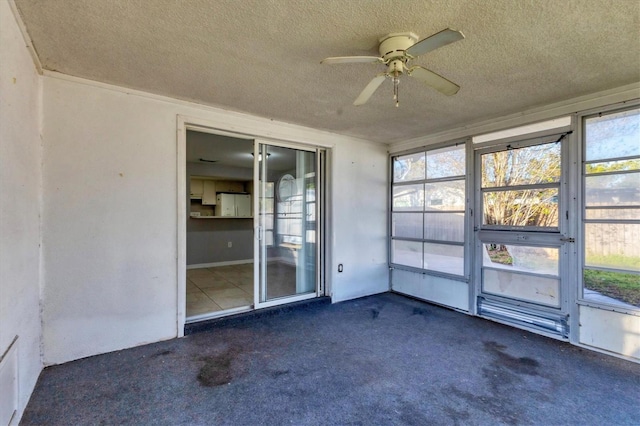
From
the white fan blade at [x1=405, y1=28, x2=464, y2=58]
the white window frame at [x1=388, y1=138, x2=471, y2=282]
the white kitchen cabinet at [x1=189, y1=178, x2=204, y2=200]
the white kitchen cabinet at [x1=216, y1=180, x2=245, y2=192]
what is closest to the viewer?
the white fan blade at [x1=405, y1=28, x2=464, y2=58]

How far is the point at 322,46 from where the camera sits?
204 centimetres

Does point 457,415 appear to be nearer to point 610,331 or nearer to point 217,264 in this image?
point 610,331

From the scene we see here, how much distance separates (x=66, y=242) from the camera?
2.48 metres

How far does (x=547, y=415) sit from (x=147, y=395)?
8.86ft

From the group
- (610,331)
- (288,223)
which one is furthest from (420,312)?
(288,223)

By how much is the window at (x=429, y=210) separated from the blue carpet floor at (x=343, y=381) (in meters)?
1.16

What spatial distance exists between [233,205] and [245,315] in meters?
4.13

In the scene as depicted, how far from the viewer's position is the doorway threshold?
3138mm

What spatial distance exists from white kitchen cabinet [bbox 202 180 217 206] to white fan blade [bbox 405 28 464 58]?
6226mm

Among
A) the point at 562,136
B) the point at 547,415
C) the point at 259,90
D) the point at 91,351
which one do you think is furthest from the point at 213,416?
the point at 562,136

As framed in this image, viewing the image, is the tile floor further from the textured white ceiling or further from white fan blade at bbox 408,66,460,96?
white fan blade at bbox 408,66,460,96

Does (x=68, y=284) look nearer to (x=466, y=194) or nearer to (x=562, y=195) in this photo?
(x=466, y=194)

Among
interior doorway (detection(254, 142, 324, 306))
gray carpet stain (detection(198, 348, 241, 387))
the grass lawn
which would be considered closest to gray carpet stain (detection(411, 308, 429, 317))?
interior doorway (detection(254, 142, 324, 306))

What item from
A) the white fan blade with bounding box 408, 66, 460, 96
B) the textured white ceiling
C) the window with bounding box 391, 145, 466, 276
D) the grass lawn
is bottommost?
the grass lawn
